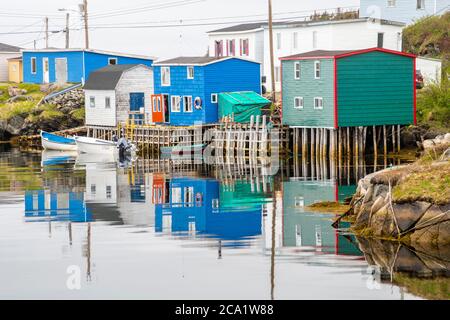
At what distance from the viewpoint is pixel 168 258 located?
3334 centimetres

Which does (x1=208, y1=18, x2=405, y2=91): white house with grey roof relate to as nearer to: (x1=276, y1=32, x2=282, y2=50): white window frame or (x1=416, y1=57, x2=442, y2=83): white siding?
(x1=276, y1=32, x2=282, y2=50): white window frame

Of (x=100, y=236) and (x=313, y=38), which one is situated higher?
(x=313, y=38)

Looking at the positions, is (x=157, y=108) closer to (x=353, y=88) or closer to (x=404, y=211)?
(x=353, y=88)

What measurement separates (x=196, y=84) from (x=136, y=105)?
8.78m

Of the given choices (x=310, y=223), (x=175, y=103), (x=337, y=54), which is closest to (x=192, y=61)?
(x=175, y=103)

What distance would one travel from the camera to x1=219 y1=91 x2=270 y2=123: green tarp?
72.6m

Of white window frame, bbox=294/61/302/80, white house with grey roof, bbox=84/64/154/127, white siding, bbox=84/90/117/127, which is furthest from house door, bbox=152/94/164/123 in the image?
white window frame, bbox=294/61/302/80

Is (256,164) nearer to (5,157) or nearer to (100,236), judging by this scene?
(5,157)

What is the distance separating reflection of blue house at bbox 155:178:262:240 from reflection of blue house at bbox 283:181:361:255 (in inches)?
50.0

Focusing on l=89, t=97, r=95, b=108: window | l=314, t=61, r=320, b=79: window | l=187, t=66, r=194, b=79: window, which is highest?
l=187, t=66, r=194, b=79: window

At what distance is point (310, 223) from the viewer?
39688 millimetres

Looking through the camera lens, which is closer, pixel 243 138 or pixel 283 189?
pixel 283 189
